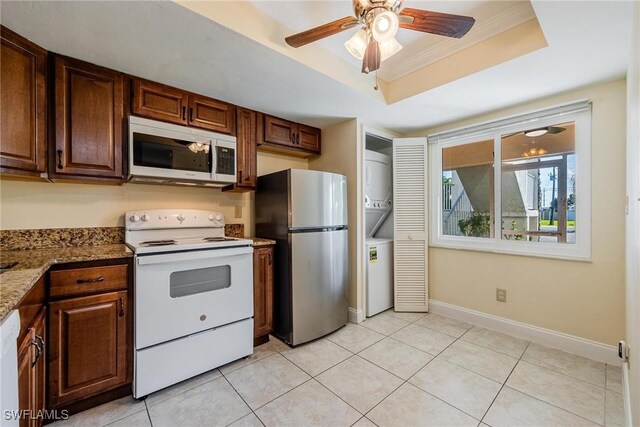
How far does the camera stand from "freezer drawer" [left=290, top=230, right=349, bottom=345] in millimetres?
2332

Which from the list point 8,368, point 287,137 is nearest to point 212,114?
point 287,137

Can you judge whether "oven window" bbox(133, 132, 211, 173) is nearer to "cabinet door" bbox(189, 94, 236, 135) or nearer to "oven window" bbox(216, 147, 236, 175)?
"oven window" bbox(216, 147, 236, 175)

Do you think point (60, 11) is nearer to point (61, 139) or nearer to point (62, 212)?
point (61, 139)

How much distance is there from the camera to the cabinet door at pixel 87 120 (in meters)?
1.69

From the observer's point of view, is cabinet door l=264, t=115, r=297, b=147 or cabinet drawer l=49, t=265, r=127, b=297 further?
cabinet door l=264, t=115, r=297, b=147

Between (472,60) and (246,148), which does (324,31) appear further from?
(246,148)

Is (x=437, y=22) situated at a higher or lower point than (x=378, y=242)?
higher

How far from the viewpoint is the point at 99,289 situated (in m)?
1.58

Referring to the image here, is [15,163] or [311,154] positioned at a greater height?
[311,154]

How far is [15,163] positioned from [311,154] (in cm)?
235

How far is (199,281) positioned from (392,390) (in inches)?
59.5

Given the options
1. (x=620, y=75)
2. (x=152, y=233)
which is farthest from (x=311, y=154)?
(x=620, y=75)

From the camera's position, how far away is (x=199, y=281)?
1915mm

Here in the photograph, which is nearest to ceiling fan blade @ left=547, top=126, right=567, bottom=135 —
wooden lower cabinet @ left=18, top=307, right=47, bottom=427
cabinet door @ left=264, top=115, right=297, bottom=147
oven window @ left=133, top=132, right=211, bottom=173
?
cabinet door @ left=264, top=115, right=297, bottom=147
